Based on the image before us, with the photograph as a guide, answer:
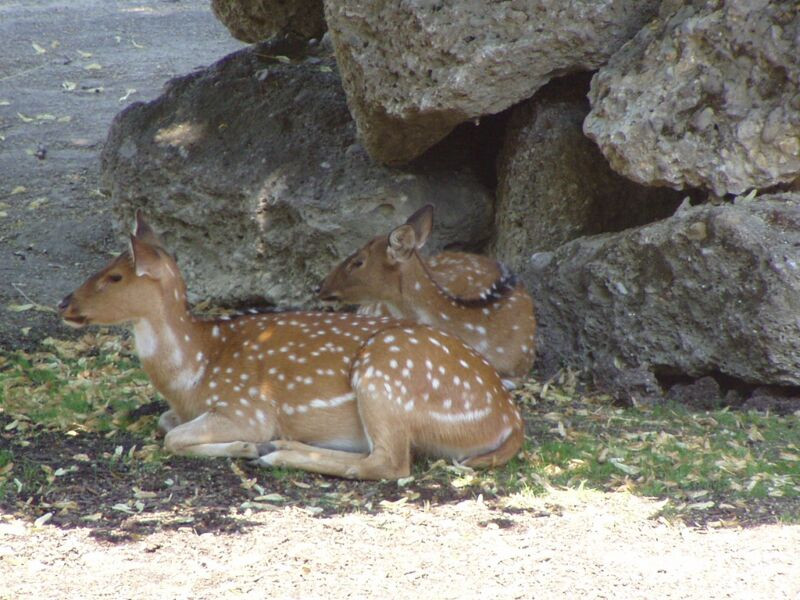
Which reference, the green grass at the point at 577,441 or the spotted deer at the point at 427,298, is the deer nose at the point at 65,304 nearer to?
the green grass at the point at 577,441

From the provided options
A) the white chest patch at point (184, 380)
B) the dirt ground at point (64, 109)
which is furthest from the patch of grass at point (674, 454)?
the dirt ground at point (64, 109)

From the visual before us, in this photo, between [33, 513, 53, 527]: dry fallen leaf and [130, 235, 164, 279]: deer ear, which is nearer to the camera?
[33, 513, 53, 527]: dry fallen leaf

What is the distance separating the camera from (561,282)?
7828 millimetres

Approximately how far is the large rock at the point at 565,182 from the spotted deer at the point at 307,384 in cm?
199

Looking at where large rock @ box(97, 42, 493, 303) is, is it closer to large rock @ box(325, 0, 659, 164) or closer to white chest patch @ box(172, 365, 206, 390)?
large rock @ box(325, 0, 659, 164)

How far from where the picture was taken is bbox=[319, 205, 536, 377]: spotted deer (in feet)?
25.3

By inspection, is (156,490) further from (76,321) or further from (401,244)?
(401,244)

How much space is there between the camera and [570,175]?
26.4 feet

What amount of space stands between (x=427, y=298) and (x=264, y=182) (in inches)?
68.2

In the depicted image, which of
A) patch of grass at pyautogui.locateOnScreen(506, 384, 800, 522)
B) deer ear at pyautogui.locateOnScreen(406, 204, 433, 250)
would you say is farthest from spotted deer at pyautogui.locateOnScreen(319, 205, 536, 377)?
patch of grass at pyautogui.locateOnScreen(506, 384, 800, 522)

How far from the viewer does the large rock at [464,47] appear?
→ 24.3ft

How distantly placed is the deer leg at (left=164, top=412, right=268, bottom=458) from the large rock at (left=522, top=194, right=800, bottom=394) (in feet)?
7.98

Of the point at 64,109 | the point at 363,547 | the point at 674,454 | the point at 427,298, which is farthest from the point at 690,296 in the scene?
the point at 64,109

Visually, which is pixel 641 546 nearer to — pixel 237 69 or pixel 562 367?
pixel 562 367
